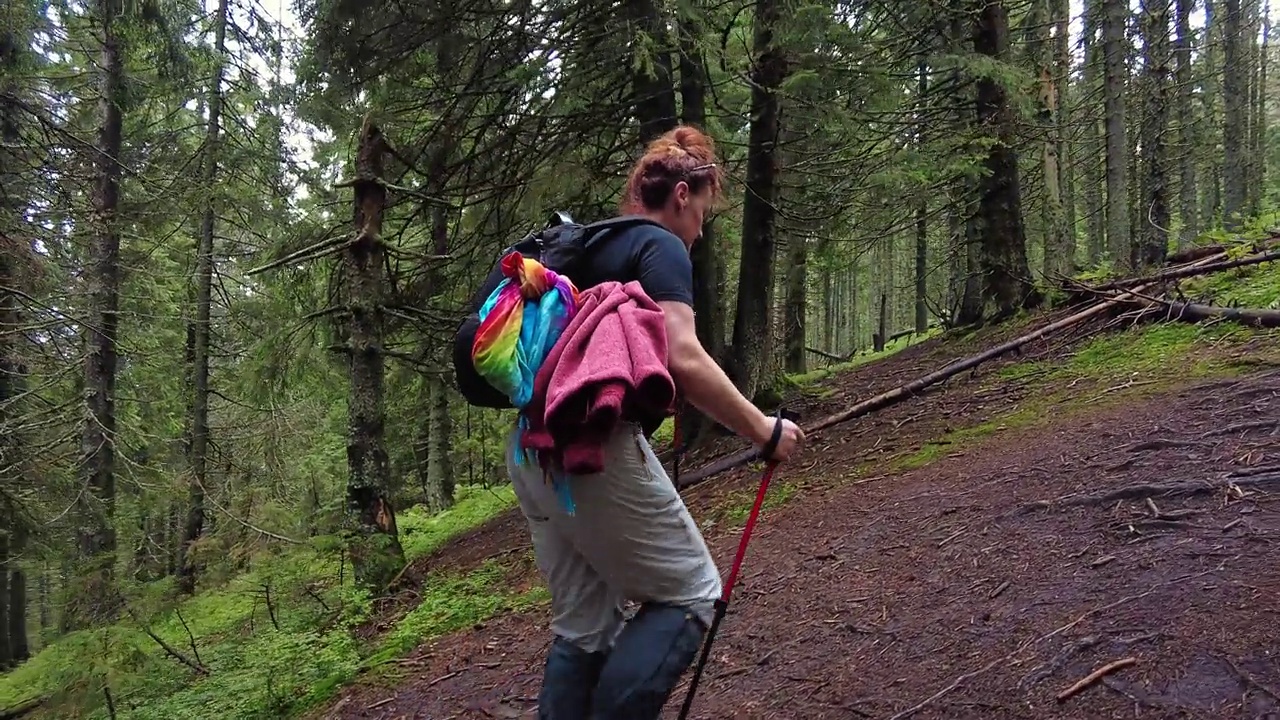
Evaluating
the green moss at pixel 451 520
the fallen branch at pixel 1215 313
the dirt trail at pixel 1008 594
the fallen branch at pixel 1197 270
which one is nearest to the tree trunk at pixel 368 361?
the dirt trail at pixel 1008 594

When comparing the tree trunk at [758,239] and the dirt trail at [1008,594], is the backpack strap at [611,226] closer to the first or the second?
the dirt trail at [1008,594]

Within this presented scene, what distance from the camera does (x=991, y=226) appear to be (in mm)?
8875

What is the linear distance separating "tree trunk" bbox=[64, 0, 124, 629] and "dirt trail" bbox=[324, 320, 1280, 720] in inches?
312

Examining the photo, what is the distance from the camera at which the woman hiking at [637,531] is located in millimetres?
2016

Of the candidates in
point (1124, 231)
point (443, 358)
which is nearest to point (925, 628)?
point (443, 358)

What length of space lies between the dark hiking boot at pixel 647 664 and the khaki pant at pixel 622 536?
5 cm

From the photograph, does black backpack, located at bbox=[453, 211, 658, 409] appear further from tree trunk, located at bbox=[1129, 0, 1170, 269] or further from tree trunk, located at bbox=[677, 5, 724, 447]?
tree trunk, located at bbox=[1129, 0, 1170, 269]

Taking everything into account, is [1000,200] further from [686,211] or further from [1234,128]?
[1234,128]

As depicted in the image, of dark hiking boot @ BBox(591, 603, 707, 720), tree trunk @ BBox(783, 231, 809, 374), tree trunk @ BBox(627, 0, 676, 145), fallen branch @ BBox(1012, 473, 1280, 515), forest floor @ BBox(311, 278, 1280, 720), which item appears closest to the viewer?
dark hiking boot @ BBox(591, 603, 707, 720)

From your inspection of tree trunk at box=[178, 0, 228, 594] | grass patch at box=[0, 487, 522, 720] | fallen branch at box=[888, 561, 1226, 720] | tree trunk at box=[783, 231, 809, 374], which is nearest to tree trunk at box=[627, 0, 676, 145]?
grass patch at box=[0, 487, 522, 720]

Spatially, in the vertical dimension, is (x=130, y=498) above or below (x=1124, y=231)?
below

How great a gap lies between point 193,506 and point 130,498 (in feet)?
2.84

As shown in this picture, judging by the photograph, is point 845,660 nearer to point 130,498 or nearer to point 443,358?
point 443,358

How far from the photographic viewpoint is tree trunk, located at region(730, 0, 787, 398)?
7.39m
